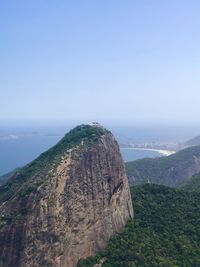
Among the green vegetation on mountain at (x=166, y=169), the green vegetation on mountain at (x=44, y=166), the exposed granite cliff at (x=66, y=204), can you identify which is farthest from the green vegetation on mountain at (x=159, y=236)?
the green vegetation on mountain at (x=166, y=169)

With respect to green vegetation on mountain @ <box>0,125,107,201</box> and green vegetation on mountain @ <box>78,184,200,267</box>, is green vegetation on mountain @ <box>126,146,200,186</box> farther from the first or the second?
green vegetation on mountain @ <box>0,125,107,201</box>

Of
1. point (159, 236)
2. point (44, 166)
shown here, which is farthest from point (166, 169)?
point (44, 166)

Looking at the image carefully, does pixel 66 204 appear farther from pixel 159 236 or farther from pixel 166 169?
pixel 166 169

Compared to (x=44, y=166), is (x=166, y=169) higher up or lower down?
lower down

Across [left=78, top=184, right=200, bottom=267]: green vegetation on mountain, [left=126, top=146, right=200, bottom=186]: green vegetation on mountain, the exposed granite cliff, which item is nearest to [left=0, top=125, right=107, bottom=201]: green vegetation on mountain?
the exposed granite cliff

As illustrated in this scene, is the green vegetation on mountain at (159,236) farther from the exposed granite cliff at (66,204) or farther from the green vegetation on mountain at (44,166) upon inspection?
the green vegetation on mountain at (44,166)

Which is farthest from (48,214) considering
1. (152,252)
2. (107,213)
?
(152,252)

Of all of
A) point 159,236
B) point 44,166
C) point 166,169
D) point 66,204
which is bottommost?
point 166,169
